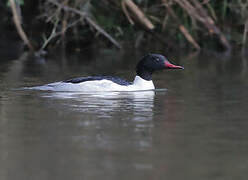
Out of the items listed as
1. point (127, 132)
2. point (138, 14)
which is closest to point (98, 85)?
point (127, 132)

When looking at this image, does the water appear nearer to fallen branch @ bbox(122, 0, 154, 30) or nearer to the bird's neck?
the bird's neck

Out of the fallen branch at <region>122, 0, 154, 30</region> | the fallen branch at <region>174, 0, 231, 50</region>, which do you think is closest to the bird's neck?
the fallen branch at <region>122, 0, 154, 30</region>

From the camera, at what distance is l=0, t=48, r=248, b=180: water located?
602 cm

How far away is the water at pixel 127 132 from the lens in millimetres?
6023

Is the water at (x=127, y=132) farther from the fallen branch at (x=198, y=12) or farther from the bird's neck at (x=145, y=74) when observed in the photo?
the fallen branch at (x=198, y=12)

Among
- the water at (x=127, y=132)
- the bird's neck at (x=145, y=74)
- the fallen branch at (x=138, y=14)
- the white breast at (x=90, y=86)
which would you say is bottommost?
the water at (x=127, y=132)

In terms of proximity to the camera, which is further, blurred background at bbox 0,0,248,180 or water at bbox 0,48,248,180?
blurred background at bbox 0,0,248,180

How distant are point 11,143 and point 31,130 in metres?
0.69

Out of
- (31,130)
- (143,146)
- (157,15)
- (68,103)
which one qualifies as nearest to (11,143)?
(31,130)

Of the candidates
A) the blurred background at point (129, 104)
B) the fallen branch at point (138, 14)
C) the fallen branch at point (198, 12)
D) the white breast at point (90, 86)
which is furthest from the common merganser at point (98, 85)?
the fallen branch at point (198, 12)

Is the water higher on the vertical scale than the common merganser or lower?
lower

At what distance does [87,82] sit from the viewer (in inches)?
446

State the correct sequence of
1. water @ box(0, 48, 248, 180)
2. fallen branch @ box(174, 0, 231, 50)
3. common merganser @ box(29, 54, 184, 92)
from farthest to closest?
fallen branch @ box(174, 0, 231, 50) → common merganser @ box(29, 54, 184, 92) → water @ box(0, 48, 248, 180)

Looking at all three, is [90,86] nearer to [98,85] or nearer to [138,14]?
[98,85]
